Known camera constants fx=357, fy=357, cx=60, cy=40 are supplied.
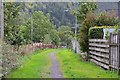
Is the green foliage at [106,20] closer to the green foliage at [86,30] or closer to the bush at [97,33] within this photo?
the green foliage at [86,30]

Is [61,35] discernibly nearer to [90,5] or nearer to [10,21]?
[90,5]

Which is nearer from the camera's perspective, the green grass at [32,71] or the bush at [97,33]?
the green grass at [32,71]

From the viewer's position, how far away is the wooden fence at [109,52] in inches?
539

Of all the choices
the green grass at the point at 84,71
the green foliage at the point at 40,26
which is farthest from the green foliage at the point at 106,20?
the green foliage at the point at 40,26

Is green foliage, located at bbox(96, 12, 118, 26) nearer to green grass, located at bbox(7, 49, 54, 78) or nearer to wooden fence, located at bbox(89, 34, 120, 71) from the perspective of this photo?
wooden fence, located at bbox(89, 34, 120, 71)

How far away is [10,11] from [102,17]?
6.22 m

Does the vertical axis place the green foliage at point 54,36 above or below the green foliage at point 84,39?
below

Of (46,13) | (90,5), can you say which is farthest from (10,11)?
(46,13)

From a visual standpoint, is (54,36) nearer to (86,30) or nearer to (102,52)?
(86,30)

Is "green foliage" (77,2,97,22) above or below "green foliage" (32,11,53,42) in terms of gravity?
above

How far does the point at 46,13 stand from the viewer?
6888cm

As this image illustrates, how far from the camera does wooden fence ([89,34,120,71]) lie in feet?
44.9

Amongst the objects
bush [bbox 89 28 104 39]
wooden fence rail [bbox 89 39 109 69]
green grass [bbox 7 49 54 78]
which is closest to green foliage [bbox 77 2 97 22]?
bush [bbox 89 28 104 39]

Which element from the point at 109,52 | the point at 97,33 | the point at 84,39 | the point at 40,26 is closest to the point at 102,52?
the point at 109,52
